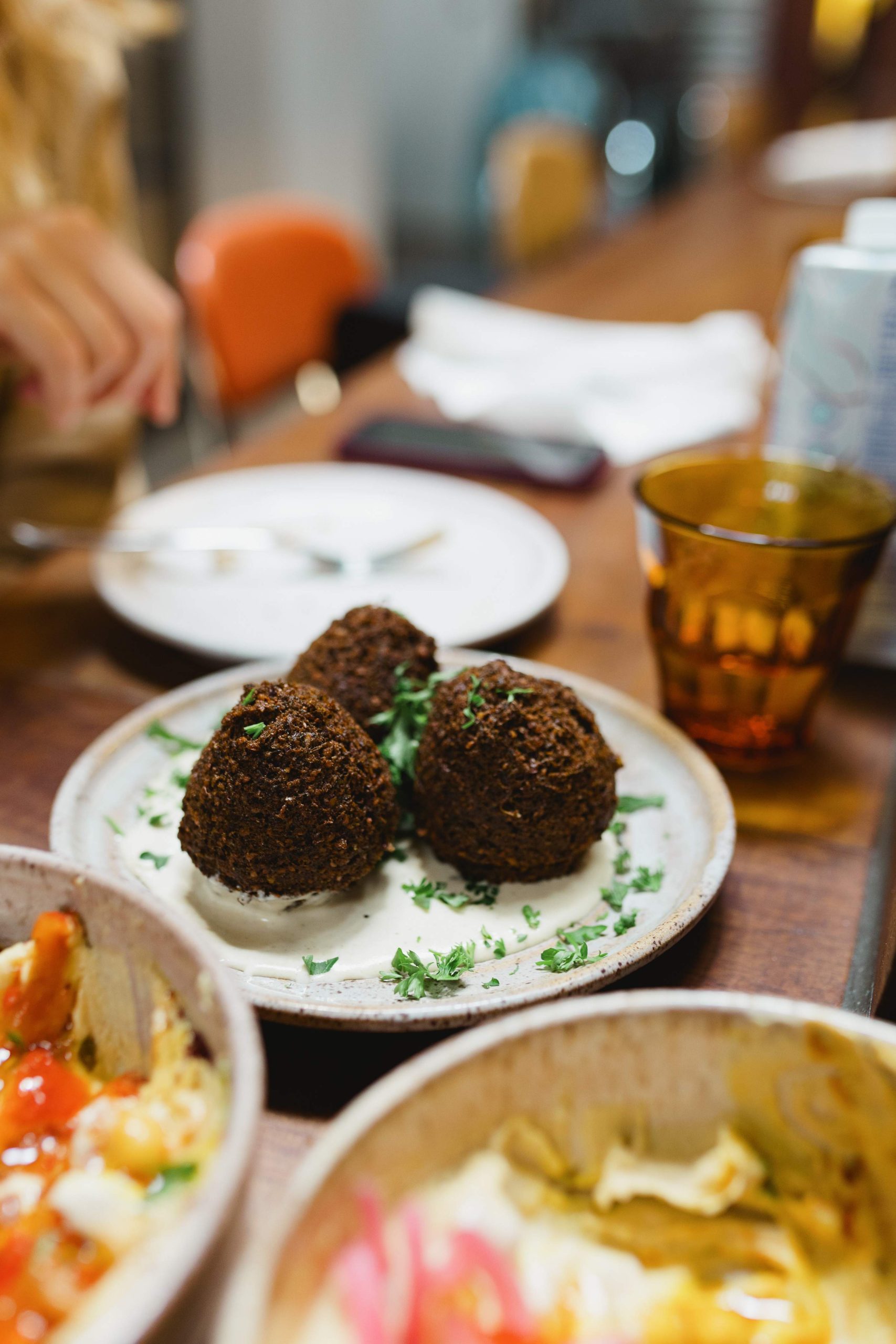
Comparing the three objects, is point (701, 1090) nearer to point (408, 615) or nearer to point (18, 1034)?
point (18, 1034)

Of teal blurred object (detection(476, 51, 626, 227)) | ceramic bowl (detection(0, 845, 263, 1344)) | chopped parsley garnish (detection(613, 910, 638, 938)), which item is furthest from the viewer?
teal blurred object (detection(476, 51, 626, 227))

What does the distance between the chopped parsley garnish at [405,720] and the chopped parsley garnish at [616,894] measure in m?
0.16

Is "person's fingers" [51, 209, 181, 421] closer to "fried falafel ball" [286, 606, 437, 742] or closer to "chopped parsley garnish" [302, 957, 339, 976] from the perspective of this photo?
"fried falafel ball" [286, 606, 437, 742]

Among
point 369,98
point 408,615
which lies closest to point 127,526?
point 408,615

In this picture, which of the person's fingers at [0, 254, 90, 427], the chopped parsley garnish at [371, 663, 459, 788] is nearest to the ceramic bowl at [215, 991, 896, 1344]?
the chopped parsley garnish at [371, 663, 459, 788]

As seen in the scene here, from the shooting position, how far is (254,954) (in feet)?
2.29

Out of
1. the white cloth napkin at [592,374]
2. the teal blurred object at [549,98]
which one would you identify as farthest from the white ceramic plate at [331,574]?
the teal blurred object at [549,98]

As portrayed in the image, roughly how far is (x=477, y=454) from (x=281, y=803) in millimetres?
1054

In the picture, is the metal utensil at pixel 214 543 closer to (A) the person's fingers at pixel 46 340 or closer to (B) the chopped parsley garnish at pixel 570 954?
(A) the person's fingers at pixel 46 340

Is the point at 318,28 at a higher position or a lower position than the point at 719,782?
higher

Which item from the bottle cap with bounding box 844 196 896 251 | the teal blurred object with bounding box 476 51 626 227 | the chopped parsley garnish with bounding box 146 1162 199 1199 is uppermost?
the bottle cap with bounding box 844 196 896 251

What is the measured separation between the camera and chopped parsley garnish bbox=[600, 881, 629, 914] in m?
0.75

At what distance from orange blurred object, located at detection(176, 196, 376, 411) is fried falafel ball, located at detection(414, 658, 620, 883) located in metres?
2.02

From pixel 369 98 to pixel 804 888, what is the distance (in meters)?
6.18
